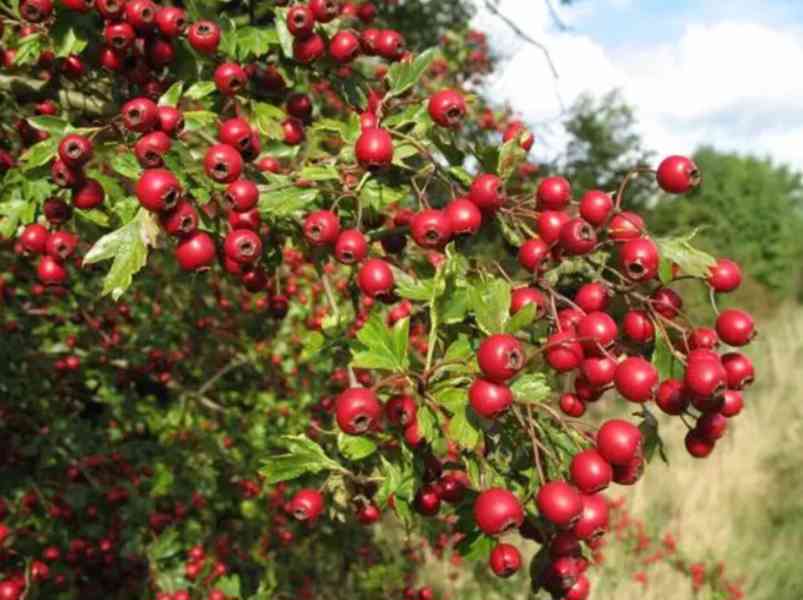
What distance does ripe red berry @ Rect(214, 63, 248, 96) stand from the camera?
1.90m

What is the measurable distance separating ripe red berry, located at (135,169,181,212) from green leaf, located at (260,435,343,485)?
1.94 ft

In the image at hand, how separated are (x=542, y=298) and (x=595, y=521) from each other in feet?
1.50

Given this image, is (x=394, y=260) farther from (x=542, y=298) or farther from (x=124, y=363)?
(x=124, y=363)

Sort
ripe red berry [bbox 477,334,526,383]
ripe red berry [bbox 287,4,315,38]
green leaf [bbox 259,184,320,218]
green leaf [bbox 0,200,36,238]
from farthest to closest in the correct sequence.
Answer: green leaf [bbox 0,200,36,238]
ripe red berry [bbox 287,4,315,38]
green leaf [bbox 259,184,320,218]
ripe red berry [bbox 477,334,526,383]

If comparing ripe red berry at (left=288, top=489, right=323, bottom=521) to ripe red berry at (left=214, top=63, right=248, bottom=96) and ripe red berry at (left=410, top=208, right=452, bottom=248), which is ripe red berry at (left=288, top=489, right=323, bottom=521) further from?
ripe red berry at (left=214, top=63, right=248, bottom=96)

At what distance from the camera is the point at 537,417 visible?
162 centimetres

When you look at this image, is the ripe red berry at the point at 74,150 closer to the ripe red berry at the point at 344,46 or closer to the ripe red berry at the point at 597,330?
the ripe red berry at the point at 344,46

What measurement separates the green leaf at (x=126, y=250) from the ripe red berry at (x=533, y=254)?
0.79 m

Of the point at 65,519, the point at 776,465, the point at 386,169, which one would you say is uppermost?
the point at 386,169

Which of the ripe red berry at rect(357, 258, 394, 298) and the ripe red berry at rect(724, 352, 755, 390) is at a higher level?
the ripe red berry at rect(724, 352, 755, 390)

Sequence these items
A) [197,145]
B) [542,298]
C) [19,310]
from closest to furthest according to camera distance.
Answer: [542,298], [197,145], [19,310]

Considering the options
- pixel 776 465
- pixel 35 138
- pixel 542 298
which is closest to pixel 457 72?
pixel 776 465

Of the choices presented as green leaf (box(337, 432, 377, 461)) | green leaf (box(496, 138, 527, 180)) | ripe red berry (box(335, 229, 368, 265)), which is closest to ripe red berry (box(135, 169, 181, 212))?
ripe red berry (box(335, 229, 368, 265))

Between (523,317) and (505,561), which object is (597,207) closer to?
(523,317)
